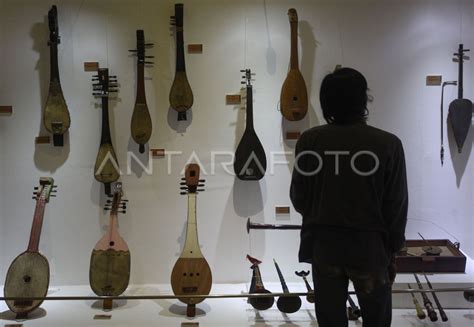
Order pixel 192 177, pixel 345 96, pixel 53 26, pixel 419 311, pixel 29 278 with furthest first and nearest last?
pixel 53 26, pixel 192 177, pixel 29 278, pixel 419 311, pixel 345 96

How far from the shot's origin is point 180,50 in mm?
3531

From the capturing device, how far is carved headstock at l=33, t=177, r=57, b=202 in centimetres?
335

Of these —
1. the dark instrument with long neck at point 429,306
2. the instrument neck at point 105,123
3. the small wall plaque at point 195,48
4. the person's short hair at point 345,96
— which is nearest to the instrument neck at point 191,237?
the instrument neck at point 105,123

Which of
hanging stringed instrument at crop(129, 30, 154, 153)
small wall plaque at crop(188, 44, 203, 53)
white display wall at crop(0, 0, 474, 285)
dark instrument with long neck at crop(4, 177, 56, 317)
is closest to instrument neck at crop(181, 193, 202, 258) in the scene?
white display wall at crop(0, 0, 474, 285)

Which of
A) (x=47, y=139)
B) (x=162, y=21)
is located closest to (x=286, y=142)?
(x=162, y=21)

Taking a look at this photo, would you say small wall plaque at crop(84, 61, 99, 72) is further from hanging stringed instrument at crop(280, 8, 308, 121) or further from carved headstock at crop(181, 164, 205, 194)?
hanging stringed instrument at crop(280, 8, 308, 121)

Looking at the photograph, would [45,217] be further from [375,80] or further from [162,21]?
[375,80]

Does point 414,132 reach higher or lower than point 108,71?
lower

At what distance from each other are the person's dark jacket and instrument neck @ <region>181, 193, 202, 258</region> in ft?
4.59

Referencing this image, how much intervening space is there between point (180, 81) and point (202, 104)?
222 millimetres

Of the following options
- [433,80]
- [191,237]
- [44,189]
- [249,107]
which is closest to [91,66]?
[44,189]

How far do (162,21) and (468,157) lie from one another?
2289mm

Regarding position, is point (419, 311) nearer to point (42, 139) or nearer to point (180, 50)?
point (180, 50)

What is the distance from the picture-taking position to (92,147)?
11.9 feet
